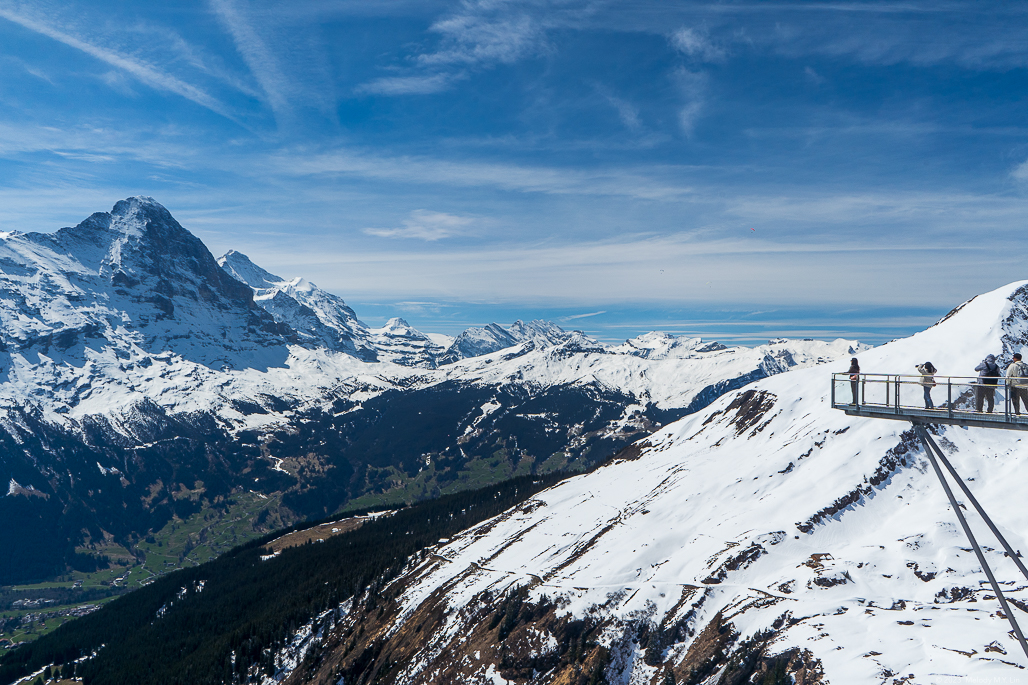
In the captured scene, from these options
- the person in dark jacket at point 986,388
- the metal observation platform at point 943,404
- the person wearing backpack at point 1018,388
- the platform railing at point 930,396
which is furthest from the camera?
the person in dark jacket at point 986,388

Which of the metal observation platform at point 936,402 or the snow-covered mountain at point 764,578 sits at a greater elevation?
the metal observation platform at point 936,402

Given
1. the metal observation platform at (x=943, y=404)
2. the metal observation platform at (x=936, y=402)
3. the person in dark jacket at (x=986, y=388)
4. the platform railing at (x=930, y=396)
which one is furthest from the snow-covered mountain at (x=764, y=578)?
the person in dark jacket at (x=986, y=388)

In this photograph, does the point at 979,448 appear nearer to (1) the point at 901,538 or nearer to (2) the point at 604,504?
(1) the point at 901,538

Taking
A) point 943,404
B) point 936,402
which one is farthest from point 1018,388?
point 936,402

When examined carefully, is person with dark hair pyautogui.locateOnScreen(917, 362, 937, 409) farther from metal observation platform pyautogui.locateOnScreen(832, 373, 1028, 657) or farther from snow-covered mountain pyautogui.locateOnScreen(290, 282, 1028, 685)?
snow-covered mountain pyautogui.locateOnScreen(290, 282, 1028, 685)

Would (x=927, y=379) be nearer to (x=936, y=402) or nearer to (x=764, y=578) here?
(x=936, y=402)

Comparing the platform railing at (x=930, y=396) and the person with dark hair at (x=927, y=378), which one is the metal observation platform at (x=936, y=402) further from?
the person with dark hair at (x=927, y=378)
